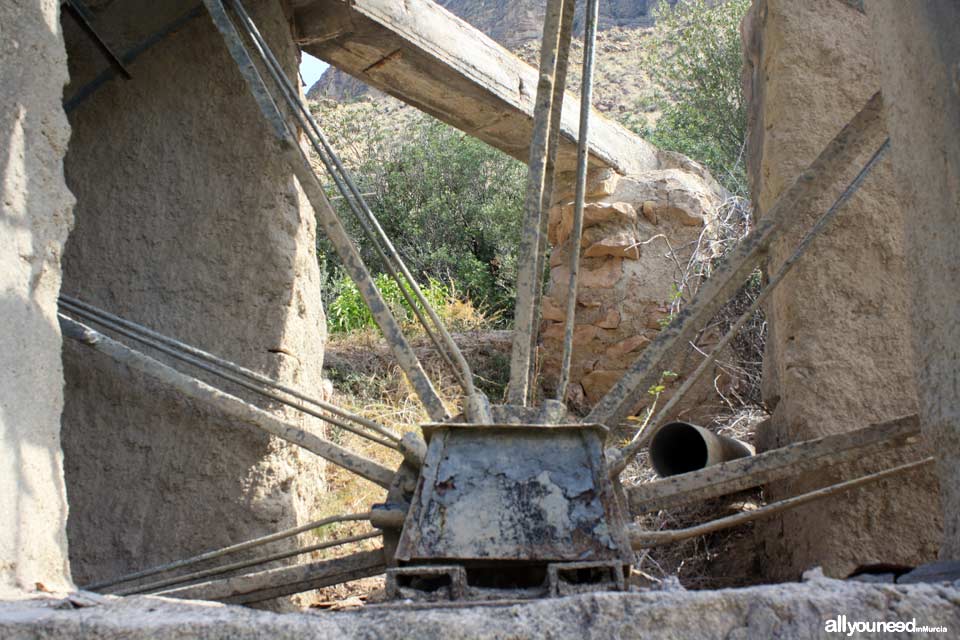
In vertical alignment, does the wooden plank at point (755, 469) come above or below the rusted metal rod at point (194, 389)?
below

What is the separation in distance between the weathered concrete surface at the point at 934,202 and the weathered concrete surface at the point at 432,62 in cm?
257

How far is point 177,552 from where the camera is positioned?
3.44 meters

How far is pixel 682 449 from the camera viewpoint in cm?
403

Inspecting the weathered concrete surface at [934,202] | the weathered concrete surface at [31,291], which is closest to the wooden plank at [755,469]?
the weathered concrete surface at [934,202]

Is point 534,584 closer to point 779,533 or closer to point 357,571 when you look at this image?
point 357,571

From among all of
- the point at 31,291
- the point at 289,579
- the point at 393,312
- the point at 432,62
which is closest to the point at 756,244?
the point at 289,579

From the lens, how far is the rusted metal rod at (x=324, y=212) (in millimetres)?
3387

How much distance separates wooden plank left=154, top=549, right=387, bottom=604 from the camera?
115 inches

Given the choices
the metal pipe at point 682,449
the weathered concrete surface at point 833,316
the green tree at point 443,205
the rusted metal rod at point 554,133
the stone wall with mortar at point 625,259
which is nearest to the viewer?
the weathered concrete surface at point 833,316

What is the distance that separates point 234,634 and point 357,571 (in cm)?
147

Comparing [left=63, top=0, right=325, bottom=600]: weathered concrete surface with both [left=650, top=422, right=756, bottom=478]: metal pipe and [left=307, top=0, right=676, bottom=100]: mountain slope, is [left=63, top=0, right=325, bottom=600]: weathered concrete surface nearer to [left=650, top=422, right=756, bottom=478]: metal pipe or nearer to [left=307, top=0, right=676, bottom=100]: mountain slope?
[left=650, top=422, right=756, bottom=478]: metal pipe

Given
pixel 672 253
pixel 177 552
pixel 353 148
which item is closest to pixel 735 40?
pixel 353 148

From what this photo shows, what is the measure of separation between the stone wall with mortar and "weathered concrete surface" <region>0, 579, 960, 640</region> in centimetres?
544

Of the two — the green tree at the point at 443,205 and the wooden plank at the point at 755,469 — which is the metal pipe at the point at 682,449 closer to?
the wooden plank at the point at 755,469
